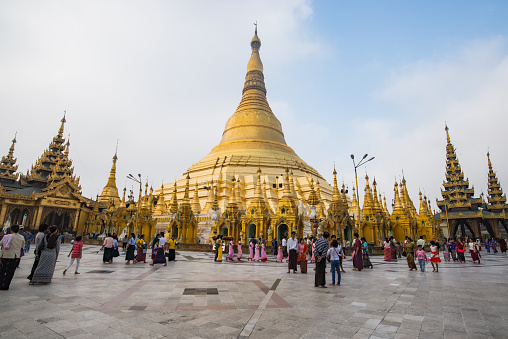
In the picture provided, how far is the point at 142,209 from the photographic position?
31.0m

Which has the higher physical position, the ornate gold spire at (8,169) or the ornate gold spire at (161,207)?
the ornate gold spire at (8,169)

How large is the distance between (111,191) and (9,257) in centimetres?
4486

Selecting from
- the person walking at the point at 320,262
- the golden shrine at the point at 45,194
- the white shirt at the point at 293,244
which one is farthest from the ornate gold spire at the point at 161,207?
the person walking at the point at 320,262

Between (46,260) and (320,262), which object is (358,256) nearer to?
(320,262)

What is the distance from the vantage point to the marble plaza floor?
4.37 metres

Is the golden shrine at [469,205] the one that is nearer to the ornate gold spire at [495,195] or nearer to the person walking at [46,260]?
the ornate gold spire at [495,195]

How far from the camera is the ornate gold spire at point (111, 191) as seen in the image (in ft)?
154

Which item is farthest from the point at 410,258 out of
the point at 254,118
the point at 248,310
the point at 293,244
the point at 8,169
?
the point at 8,169

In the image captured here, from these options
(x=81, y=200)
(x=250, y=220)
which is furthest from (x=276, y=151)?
(x=81, y=200)

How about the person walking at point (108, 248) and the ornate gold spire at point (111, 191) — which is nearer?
the person walking at point (108, 248)

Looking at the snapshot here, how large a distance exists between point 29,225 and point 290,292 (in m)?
40.9

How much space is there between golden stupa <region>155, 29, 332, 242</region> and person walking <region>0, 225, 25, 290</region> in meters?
22.6

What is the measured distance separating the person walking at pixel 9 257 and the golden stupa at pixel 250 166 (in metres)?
22.6

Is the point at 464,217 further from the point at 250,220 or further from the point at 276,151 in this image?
the point at 250,220
